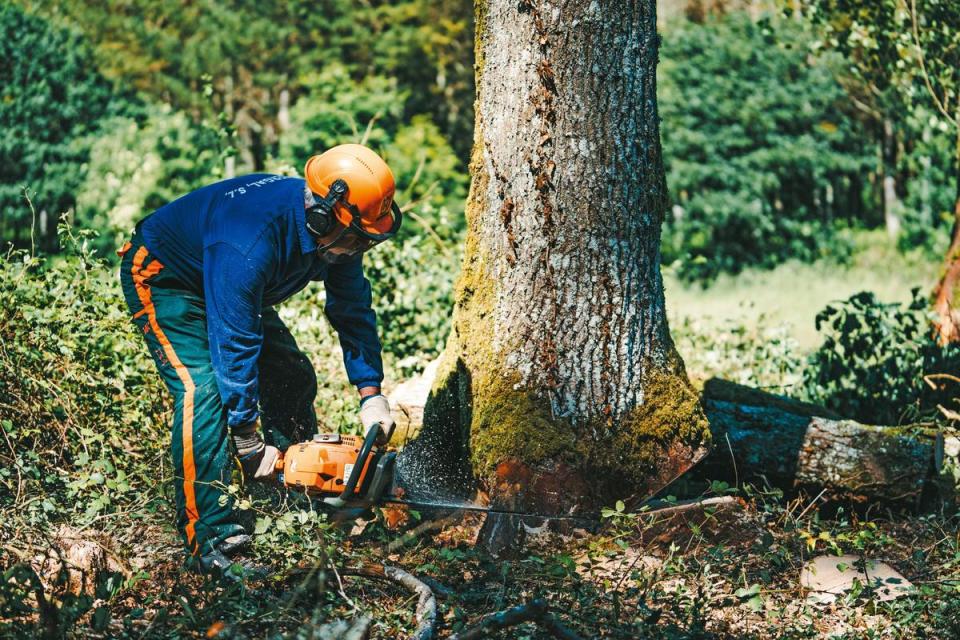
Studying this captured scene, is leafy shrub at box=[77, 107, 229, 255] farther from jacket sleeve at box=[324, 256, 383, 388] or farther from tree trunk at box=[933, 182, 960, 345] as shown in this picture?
tree trunk at box=[933, 182, 960, 345]

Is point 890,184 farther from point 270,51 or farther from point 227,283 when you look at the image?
point 227,283

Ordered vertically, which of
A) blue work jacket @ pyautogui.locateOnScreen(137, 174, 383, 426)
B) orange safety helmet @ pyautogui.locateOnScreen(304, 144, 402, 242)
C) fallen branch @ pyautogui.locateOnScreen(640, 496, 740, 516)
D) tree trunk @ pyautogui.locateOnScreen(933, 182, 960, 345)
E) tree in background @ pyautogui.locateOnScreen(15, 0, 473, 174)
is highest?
tree in background @ pyautogui.locateOnScreen(15, 0, 473, 174)

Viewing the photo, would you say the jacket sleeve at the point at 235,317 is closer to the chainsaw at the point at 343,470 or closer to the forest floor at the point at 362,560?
the chainsaw at the point at 343,470

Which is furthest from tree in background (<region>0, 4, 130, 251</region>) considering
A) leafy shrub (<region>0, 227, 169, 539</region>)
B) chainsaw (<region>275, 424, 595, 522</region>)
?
chainsaw (<region>275, 424, 595, 522</region>)

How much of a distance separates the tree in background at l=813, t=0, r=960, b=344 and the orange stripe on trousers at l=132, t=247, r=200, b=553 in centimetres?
494

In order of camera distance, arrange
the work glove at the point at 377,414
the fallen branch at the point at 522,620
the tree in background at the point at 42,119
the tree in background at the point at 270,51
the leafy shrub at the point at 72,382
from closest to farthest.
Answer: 1. the fallen branch at the point at 522,620
2. the work glove at the point at 377,414
3. the leafy shrub at the point at 72,382
4. the tree in background at the point at 42,119
5. the tree in background at the point at 270,51

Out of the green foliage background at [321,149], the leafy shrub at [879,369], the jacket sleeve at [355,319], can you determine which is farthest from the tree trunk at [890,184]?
the jacket sleeve at [355,319]

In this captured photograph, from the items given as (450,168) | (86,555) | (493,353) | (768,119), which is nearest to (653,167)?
(493,353)

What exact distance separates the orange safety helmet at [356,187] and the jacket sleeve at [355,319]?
1.66 ft

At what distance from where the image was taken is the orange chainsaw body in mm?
3648

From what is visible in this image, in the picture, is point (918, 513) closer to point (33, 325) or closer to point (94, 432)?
point (94, 432)

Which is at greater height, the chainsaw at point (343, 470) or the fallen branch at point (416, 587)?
the chainsaw at point (343, 470)

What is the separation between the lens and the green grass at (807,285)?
35.0 ft

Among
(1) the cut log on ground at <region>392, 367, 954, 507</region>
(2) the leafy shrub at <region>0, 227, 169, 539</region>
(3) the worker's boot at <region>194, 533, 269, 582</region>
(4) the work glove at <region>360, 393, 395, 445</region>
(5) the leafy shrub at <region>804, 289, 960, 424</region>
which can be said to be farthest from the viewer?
(5) the leafy shrub at <region>804, 289, 960, 424</region>
